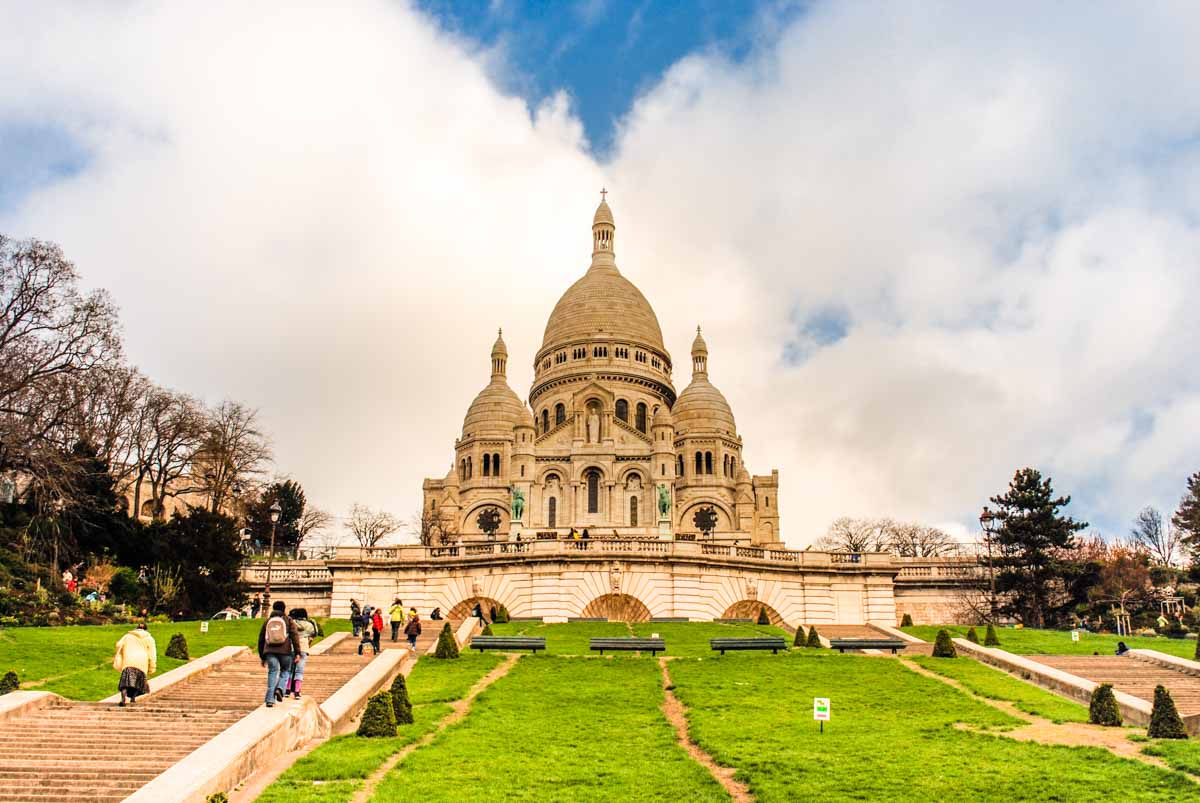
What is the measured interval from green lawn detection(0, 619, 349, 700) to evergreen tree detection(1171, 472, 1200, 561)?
165 ft

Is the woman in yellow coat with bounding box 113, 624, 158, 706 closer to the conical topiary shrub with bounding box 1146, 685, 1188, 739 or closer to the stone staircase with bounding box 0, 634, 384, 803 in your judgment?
the stone staircase with bounding box 0, 634, 384, 803

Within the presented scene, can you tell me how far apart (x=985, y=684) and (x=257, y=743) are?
16.0m

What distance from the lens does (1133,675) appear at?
87.3 feet

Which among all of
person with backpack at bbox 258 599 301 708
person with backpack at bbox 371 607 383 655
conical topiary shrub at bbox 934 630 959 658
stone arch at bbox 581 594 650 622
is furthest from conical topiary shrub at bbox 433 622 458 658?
stone arch at bbox 581 594 650 622

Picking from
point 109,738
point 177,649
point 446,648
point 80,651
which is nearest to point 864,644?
point 446,648

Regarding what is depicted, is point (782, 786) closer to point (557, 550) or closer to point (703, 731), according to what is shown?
point (703, 731)

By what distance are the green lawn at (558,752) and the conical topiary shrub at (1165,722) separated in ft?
25.6

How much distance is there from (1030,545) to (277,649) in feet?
129

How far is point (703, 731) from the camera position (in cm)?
1797

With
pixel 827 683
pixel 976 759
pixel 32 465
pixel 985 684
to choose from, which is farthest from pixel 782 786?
pixel 32 465

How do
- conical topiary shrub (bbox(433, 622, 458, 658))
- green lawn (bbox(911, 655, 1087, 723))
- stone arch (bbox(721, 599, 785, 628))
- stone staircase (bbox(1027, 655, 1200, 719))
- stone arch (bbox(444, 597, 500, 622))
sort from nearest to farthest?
green lawn (bbox(911, 655, 1087, 723)), stone staircase (bbox(1027, 655, 1200, 719)), conical topiary shrub (bbox(433, 622, 458, 658)), stone arch (bbox(444, 597, 500, 622)), stone arch (bbox(721, 599, 785, 628))

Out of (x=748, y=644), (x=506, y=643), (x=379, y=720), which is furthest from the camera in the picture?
(x=748, y=644)

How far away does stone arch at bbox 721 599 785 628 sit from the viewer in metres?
42.9

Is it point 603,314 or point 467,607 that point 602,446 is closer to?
point 603,314
